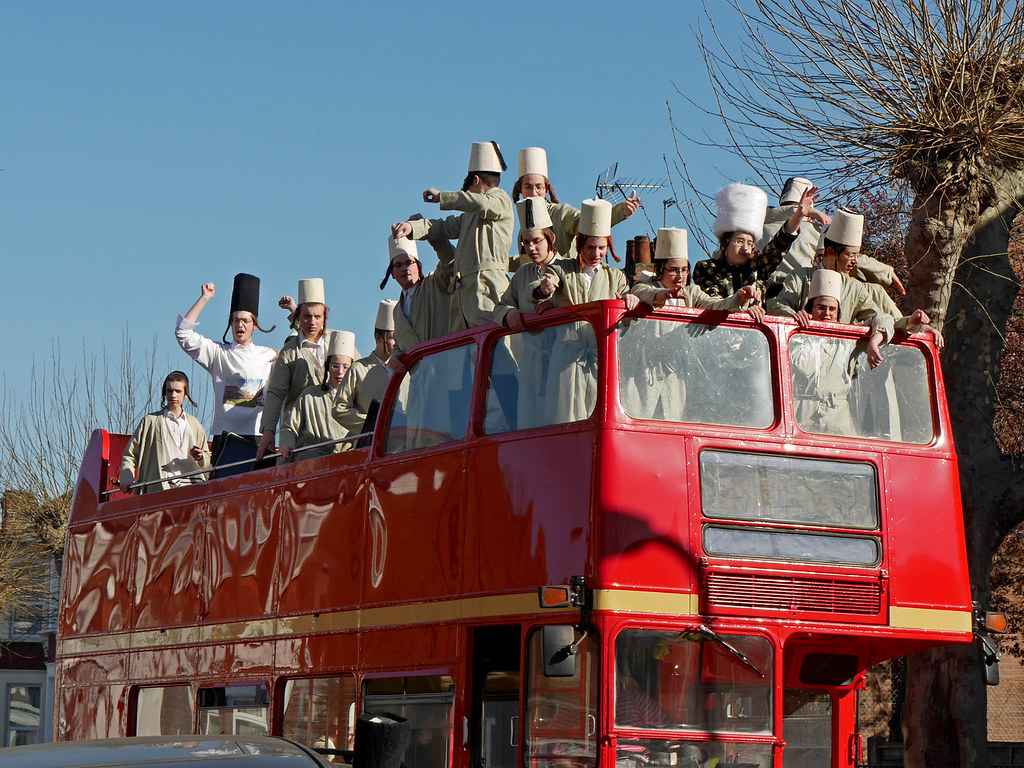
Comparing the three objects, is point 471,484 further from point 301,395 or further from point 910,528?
point 301,395

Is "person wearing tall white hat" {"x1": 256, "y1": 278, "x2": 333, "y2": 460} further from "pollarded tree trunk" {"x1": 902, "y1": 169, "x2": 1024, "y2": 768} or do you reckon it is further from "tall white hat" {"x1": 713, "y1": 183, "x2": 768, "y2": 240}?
"pollarded tree trunk" {"x1": 902, "y1": 169, "x2": 1024, "y2": 768}

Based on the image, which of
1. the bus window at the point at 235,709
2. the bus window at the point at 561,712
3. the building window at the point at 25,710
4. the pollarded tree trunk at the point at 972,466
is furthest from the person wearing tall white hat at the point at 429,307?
the building window at the point at 25,710

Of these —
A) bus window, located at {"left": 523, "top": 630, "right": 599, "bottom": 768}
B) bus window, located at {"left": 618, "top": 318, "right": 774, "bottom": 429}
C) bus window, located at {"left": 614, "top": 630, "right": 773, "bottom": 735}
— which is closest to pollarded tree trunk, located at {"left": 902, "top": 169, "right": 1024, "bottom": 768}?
bus window, located at {"left": 618, "top": 318, "right": 774, "bottom": 429}

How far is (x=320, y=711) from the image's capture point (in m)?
9.64

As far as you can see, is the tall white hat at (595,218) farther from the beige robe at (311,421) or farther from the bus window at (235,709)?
the bus window at (235,709)

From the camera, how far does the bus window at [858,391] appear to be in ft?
28.6

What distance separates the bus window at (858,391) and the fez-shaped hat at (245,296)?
6289mm

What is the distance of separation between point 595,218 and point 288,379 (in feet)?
12.0

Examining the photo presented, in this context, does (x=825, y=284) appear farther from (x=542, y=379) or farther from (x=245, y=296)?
(x=245, y=296)

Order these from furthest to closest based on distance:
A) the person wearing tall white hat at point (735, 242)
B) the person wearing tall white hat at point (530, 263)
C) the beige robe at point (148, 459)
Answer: the beige robe at point (148, 459)
the person wearing tall white hat at point (735, 242)
the person wearing tall white hat at point (530, 263)

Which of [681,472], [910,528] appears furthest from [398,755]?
[910,528]

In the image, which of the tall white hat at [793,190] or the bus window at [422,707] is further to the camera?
the tall white hat at [793,190]

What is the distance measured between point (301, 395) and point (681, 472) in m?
4.18

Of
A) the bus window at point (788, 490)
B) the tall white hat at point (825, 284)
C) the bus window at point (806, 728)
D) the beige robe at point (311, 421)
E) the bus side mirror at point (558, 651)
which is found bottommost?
the bus window at point (806, 728)
